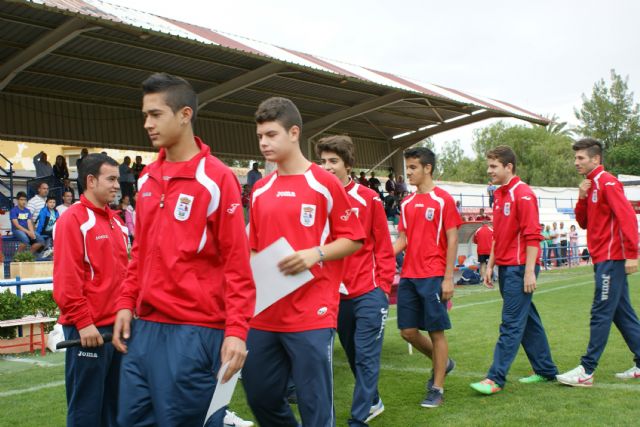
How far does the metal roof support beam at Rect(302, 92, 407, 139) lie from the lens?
86.5ft

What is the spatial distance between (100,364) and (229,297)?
1694 millimetres

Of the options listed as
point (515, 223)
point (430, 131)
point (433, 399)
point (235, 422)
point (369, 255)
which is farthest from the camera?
point (430, 131)

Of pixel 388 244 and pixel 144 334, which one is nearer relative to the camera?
pixel 144 334

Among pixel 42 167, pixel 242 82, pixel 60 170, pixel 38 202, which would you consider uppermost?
pixel 242 82

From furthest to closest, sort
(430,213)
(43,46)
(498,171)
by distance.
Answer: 1. (43,46)
2. (498,171)
3. (430,213)

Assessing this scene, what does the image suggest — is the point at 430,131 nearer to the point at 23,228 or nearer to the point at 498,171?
the point at 23,228

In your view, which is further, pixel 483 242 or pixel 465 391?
pixel 483 242

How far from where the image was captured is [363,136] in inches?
1341

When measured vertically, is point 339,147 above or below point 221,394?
above

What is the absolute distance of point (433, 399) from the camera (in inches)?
251

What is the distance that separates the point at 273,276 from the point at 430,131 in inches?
1186

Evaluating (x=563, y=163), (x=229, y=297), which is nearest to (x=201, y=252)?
(x=229, y=297)

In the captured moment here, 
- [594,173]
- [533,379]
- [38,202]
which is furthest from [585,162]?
[38,202]

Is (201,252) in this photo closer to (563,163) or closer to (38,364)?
(38,364)
